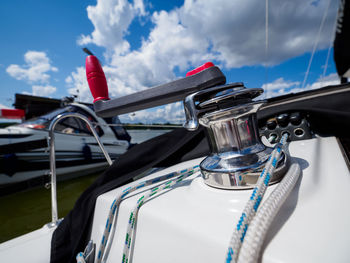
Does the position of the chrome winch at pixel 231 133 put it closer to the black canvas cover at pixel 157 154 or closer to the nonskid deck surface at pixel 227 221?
the nonskid deck surface at pixel 227 221

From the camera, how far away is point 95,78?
543 millimetres

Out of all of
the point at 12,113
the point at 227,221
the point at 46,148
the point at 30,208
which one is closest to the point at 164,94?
the point at 227,221

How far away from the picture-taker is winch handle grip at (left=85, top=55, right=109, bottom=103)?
534mm

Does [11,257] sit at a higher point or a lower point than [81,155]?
lower

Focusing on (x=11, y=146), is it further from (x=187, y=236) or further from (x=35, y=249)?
(x=187, y=236)

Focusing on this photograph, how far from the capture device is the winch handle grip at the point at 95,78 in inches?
21.0

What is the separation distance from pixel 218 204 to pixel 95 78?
0.48m

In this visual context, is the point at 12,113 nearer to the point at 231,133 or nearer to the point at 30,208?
Answer: the point at 30,208

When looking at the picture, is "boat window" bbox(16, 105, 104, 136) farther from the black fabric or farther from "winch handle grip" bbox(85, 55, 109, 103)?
"winch handle grip" bbox(85, 55, 109, 103)

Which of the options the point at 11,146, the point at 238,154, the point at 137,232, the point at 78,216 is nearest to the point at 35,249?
the point at 78,216

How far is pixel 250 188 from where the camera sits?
0.34m

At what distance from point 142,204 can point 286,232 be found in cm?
26

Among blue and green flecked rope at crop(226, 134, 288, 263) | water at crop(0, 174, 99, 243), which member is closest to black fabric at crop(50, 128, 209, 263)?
blue and green flecked rope at crop(226, 134, 288, 263)

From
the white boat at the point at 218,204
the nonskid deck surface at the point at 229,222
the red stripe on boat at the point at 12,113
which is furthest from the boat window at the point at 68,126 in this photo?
the nonskid deck surface at the point at 229,222
